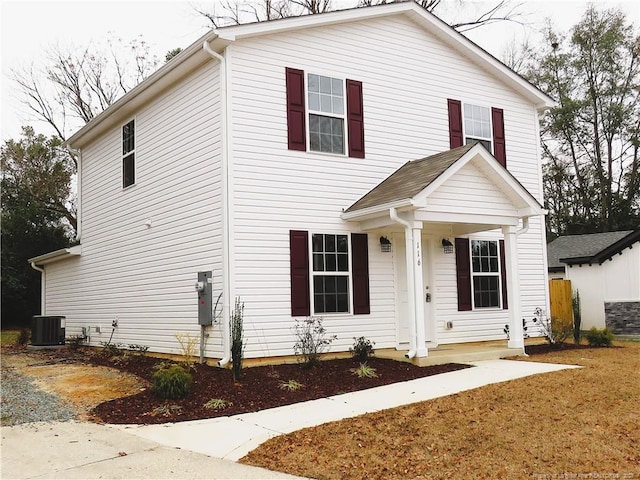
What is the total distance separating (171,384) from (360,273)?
4363 mm

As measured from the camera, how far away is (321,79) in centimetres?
1143

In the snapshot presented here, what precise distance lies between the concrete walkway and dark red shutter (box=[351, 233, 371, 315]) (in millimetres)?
2646

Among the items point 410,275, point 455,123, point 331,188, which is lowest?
point 410,275

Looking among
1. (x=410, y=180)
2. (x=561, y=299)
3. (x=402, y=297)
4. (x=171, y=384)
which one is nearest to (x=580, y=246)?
(x=561, y=299)

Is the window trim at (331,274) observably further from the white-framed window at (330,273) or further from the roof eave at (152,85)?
the roof eave at (152,85)

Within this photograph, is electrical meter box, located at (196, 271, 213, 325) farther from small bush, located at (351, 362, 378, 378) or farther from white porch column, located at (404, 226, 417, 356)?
white porch column, located at (404, 226, 417, 356)

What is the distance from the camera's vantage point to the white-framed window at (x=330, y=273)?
10.9 meters

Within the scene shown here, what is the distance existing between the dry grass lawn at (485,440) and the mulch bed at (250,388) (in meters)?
1.56

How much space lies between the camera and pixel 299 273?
10.6m

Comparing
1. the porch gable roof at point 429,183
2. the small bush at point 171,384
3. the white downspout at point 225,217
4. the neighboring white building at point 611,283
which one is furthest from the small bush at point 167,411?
the neighboring white building at point 611,283

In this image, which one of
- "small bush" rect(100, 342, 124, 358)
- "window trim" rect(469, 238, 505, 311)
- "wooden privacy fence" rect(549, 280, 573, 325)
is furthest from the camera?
"wooden privacy fence" rect(549, 280, 573, 325)

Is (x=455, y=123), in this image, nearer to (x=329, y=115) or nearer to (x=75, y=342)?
(x=329, y=115)

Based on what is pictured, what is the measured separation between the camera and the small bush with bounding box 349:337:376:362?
10.8 meters

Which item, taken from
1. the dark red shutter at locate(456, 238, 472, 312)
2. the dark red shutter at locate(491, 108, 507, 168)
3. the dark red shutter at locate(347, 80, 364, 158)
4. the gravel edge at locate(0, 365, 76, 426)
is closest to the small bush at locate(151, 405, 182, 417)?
the gravel edge at locate(0, 365, 76, 426)
